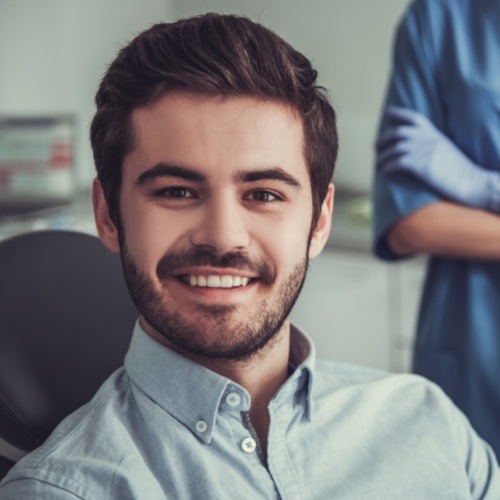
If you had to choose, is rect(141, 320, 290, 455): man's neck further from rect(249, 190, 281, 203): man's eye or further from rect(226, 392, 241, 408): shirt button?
rect(249, 190, 281, 203): man's eye

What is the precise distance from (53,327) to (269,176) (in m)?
0.33

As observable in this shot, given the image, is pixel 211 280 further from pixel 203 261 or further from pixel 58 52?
pixel 58 52

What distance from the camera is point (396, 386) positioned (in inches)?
46.1

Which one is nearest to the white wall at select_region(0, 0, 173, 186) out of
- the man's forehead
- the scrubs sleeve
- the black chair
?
the scrubs sleeve

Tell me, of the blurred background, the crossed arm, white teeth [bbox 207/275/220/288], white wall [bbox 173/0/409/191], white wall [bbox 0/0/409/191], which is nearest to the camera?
white teeth [bbox 207/275/220/288]

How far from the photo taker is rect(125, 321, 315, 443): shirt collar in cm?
96

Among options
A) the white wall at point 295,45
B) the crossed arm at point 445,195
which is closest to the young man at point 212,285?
the crossed arm at point 445,195

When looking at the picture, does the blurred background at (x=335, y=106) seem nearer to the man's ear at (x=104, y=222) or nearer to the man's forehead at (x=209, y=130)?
the man's ear at (x=104, y=222)

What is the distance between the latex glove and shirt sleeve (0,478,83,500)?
87 cm

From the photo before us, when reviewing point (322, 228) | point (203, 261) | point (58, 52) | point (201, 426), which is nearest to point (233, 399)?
point (201, 426)

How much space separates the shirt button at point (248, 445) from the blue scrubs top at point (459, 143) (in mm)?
629

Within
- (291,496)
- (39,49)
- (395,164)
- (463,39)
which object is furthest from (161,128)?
(39,49)

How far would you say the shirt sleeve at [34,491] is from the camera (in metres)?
0.83

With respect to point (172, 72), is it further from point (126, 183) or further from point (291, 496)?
point (291, 496)
